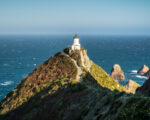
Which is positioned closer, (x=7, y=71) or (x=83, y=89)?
(x=83, y=89)

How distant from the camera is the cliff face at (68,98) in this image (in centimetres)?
1712

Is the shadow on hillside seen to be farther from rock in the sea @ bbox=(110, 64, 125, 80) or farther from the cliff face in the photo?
rock in the sea @ bbox=(110, 64, 125, 80)

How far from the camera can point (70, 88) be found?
37.5 meters

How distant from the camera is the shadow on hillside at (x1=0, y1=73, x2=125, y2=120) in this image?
27831 mm

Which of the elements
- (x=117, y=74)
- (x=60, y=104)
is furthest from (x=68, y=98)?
(x=117, y=74)

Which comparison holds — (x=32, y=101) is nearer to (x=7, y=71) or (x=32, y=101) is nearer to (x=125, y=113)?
(x=125, y=113)

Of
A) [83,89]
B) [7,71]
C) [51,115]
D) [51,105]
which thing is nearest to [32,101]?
[51,105]

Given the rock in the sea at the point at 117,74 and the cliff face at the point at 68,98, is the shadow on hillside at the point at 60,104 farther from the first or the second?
the rock in the sea at the point at 117,74

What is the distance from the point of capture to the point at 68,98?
109 ft

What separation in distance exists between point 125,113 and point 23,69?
10491 centimetres

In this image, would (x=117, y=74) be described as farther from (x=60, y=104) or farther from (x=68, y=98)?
(x=60, y=104)

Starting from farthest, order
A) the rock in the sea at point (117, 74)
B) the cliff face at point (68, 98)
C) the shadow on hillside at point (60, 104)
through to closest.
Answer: the rock in the sea at point (117, 74) → the shadow on hillside at point (60, 104) → the cliff face at point (68, 98)

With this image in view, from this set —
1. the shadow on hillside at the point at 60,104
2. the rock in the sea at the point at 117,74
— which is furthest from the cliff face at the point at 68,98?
the rock in the sea at the point at 117,74

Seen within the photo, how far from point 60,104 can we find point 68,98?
1828mm
